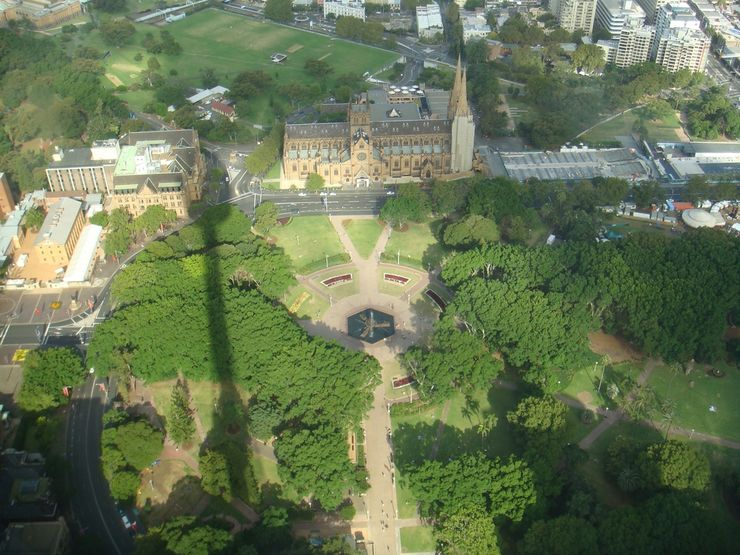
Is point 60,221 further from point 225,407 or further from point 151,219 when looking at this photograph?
point 225,407

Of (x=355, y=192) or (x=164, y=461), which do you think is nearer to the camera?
(x=164, y=461)

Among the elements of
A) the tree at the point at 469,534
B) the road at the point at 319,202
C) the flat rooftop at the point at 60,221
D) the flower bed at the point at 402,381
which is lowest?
the road at the point at 319,202

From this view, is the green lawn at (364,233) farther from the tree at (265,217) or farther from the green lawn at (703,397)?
the green lawn at (703,397)

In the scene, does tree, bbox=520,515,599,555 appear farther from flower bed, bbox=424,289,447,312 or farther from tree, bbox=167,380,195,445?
flower bed, bbox=424,289,447,312

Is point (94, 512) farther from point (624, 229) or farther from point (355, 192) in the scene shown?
point (624, 229)

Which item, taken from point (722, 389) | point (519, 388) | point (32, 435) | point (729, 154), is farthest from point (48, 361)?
point (729, 154)

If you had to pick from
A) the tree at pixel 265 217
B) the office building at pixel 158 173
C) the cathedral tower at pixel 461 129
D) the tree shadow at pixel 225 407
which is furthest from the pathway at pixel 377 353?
the office building at pixel 158 173

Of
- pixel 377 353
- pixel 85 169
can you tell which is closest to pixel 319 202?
pixel 377 353
